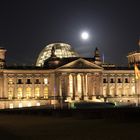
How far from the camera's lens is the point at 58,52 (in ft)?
546

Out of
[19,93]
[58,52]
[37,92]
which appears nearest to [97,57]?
[58,52]

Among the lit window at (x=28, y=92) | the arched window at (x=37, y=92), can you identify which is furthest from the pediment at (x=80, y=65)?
the lit window at (x=28, y=92)

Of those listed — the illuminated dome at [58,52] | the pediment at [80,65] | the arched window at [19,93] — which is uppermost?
the illuminated dome at [58,52]

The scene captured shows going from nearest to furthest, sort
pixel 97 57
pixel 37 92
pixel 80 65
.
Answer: pixel 80 65 < pixel 37 92 < pixel 97 57

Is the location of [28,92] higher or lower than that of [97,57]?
lower

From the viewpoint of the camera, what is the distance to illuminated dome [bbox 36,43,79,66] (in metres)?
166

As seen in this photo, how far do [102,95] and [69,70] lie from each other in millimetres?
14073

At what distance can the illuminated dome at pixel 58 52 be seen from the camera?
546 ft

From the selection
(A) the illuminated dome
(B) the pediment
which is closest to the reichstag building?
(B) the pediment

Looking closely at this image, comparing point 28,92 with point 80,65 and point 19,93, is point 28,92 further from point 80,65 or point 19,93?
point 80,65

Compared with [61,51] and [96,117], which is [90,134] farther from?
[61,51]

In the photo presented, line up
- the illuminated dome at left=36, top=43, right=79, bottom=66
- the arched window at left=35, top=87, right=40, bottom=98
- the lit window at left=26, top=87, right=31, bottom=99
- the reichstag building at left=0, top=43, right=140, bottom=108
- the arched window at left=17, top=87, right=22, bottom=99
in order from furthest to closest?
1. the illuminated dome at left=36, top=43, right=79, bottom=66
2. the arched window at left=35, top=87, right=40, bottom=98
3. the lit window at left=26, top=87, right=31, bottom=99
4. the arched window at left=17, top=87, right=22, bottom=99
5. the reichstag building at left=0, top=43, right=140, bottom=108

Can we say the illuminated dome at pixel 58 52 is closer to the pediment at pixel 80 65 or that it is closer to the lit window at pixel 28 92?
the pediment at pixel 80 65

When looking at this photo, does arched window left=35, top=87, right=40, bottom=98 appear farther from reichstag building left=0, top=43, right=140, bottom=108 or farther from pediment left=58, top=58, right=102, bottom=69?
pediment left=58, top=58, right=102, bottom=69
